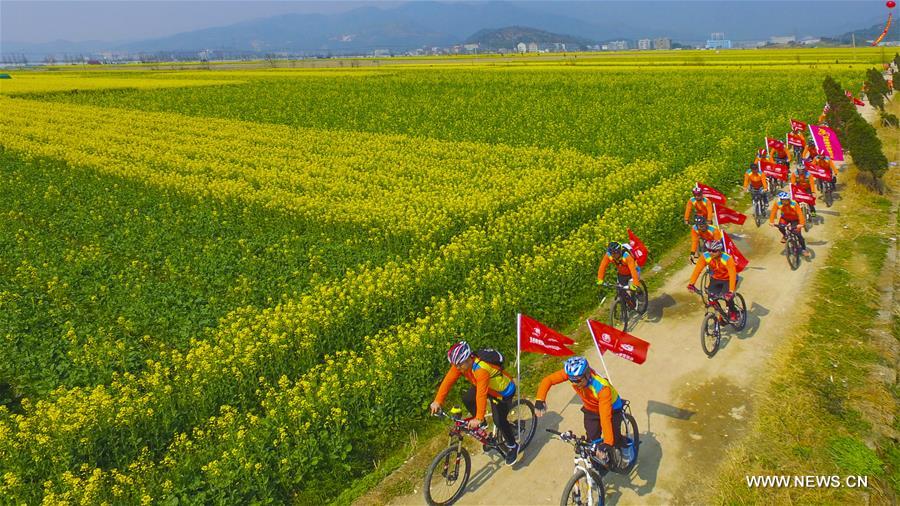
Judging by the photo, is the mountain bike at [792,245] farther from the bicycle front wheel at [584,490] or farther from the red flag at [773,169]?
the bicycle front wheel at [584,490]

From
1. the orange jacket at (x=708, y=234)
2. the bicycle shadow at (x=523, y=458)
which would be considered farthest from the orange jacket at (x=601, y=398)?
the orange jacket at (x=708, y=234)

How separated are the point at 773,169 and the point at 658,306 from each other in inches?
393

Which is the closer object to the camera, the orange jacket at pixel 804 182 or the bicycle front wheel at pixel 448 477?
the bicycle front wheel at pixel 448 477

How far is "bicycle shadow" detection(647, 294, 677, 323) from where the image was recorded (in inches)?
527

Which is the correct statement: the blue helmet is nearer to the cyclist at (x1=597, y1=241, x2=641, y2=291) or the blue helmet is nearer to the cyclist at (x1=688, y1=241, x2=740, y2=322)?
the cyclist at (x1=597, y1=241, x2=641, y2=291)

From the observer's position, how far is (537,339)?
8.70 m

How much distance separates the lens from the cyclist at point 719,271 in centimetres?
1156

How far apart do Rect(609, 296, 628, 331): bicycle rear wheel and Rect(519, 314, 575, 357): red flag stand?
433 cm

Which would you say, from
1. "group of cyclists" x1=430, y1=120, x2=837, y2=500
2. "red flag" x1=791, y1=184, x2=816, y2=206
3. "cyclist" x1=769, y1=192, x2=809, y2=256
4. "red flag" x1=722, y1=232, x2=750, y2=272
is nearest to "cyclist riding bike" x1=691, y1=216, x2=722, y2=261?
"red flag" x1=722, y1=232, x2=750, y2=272

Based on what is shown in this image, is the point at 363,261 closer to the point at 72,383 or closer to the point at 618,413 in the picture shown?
the point at 72,383

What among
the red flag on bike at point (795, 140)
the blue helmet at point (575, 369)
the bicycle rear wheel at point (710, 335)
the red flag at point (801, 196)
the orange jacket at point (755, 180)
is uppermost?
the red flag on bike at point (795, 140)

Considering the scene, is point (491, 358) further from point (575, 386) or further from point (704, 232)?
point (704, 232)

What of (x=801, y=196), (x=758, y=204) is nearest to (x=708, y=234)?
(x=801, y=196)

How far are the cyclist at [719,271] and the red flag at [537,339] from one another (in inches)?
178
